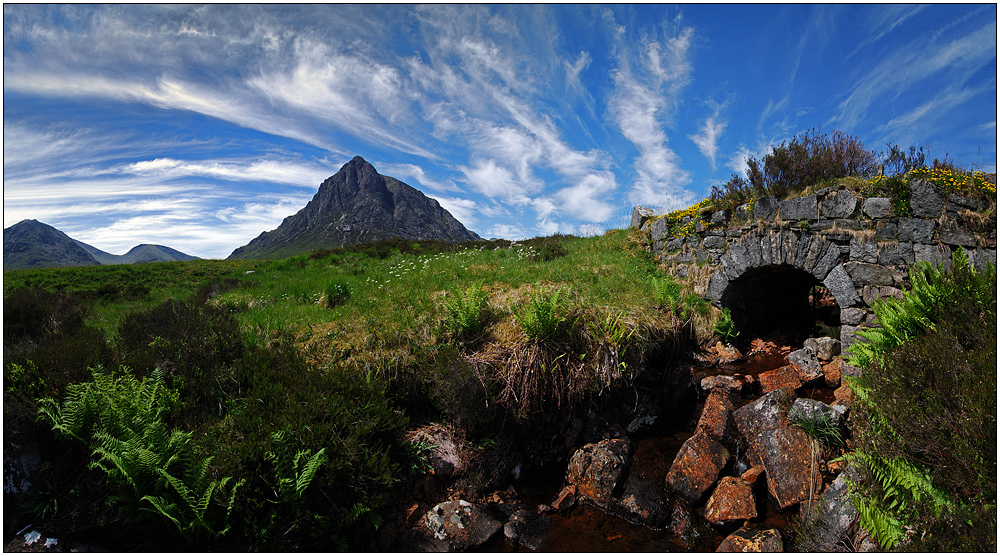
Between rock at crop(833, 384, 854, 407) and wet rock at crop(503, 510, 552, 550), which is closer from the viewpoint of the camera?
wet rock at crop(503, 510, 552, 550)

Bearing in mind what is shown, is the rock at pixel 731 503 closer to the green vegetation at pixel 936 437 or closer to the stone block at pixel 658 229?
the green vegetation at pixel 936 437

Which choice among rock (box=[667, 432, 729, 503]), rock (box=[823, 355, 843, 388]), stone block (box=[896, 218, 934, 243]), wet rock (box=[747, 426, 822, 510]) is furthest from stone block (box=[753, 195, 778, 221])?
rock (box=[667, 432, 729, 503])

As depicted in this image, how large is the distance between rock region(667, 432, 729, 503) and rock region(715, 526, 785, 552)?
2.24 ft

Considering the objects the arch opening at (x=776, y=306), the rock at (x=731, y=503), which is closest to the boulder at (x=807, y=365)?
the arch opening at (x=776, y=306)

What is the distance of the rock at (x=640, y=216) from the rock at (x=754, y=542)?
957cm

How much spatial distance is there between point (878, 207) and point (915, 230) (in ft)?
2.19

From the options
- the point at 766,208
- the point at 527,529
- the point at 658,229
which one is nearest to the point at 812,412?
the point at 527,529

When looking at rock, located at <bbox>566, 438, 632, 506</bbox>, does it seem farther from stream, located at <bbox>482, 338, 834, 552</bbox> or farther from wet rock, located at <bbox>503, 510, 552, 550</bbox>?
wet rock, located at <bbox>503, 510, 552, 550</bbox>

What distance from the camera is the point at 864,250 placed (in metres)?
7.52

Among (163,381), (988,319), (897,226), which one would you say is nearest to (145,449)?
(163,381)

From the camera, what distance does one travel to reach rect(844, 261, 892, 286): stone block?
288 inches

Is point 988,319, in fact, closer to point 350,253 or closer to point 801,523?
point 801,523

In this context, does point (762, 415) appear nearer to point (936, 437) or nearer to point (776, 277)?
point (936, 437)

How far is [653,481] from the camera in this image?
222 inches
